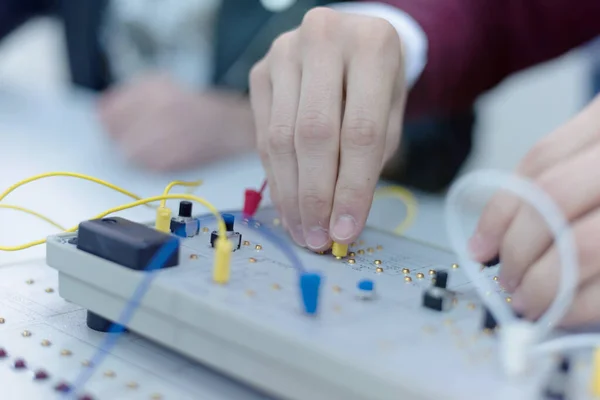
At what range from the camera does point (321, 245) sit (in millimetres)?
685

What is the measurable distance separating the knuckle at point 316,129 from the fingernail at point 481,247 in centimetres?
19

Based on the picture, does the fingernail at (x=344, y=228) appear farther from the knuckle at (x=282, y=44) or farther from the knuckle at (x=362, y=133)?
the knuckle at (x=282, y=44)

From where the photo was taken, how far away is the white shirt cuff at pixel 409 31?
114cm

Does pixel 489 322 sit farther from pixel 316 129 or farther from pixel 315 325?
pixel 316 129

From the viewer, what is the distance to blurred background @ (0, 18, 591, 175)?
2.02m

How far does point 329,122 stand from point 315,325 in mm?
298

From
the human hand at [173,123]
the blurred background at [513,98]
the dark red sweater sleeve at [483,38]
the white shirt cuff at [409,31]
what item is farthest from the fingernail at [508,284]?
the blurred background at [513,98]

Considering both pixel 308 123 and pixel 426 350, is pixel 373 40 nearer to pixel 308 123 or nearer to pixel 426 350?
pixel 308 123

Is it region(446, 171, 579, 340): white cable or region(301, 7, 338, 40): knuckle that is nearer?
region(446, 171, 579, 340): white cable

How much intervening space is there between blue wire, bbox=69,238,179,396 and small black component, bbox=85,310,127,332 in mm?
12

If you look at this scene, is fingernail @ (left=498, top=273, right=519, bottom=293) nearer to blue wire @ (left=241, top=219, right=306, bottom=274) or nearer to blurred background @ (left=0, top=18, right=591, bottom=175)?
blue wire @ (left=241, top=219, right=306, bottom=274)

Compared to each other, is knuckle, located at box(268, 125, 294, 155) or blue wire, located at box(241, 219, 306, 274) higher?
knuckle, located at box(268, 125, 294, 155)

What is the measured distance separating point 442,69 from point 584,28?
356 millimetres

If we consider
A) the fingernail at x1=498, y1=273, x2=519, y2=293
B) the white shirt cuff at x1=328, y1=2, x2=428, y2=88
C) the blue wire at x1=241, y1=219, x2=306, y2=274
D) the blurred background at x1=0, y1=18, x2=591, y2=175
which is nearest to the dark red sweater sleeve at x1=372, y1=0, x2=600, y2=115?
the white shirt cuff at x1=328, y1=2, x2=428, y2=88
